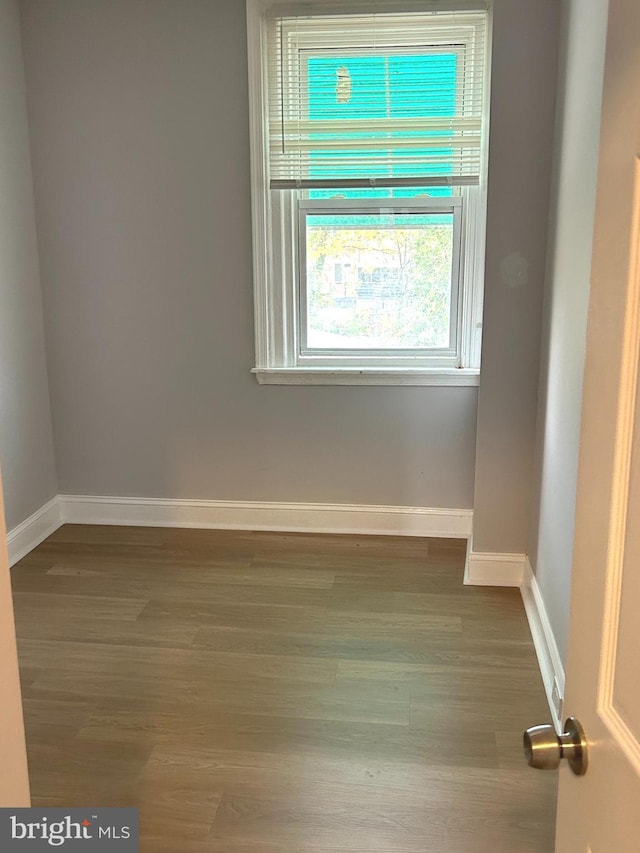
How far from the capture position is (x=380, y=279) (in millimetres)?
3518

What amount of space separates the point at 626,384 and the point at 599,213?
0.65 ft

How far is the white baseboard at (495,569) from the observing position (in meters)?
3.12

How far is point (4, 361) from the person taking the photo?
11.0 ft

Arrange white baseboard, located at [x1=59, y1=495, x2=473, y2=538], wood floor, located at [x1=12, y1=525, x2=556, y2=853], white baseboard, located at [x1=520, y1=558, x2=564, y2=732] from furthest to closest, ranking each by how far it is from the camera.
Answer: white baseboard, located at [x1=59, y1=495, x2=473, y2=538] < white baseboard, located at [x1=520, y1=558, x2=564, y2=732] < wood floor, located at [x1=12, y1=525, x2=556, y2=853]

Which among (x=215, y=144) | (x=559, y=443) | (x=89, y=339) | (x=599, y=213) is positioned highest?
(x=215, y=144)

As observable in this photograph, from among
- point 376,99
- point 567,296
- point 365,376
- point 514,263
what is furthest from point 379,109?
point 567,296

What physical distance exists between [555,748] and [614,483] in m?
0.32

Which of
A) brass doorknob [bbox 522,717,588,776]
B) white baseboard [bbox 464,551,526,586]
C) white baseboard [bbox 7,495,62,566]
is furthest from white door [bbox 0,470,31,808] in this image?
white baseboard [bbox 7,495,62,566]

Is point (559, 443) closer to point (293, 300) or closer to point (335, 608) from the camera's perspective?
point (335, 608)

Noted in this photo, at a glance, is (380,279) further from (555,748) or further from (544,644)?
(555,748)

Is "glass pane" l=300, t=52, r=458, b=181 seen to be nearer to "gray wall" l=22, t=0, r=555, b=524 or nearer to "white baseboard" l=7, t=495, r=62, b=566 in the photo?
"gray wall" l=22, t=0, r=555, b=524

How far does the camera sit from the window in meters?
3.30

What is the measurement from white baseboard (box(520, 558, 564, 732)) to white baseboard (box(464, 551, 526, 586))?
47 mm

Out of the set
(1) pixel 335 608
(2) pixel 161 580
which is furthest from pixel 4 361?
(1) pixel 335 608
